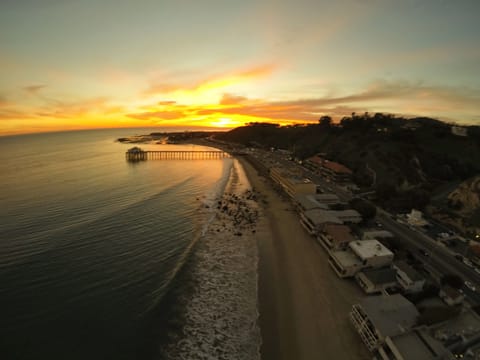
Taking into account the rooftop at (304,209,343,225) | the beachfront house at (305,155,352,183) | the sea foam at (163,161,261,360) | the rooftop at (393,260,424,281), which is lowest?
the sea foam at (163,161,261,360)

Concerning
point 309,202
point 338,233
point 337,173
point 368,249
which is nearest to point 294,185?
point 309,202

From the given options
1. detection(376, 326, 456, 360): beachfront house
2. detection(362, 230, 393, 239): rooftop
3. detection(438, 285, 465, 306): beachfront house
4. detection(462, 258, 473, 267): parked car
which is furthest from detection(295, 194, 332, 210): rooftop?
detection(376, 326, 456, 360): beachfront house

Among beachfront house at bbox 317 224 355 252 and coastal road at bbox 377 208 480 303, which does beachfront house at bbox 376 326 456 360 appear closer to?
coastal road at bbox 377 208 480 303

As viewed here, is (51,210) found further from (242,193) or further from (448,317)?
(448,317)

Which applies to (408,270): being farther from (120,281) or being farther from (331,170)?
(331,170)

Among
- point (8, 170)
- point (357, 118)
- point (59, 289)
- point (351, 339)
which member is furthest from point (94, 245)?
point (357, 118)

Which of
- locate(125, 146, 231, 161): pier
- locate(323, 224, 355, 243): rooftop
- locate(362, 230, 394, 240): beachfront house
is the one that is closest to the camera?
locate(323, 224, 355, 243): rooftop

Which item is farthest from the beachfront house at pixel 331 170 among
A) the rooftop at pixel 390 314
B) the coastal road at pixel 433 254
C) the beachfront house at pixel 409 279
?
the rooftop at pixel 390 314
